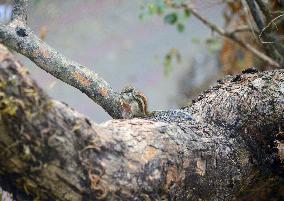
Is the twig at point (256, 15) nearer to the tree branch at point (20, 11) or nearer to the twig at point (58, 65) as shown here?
the twig at point (58, 65)

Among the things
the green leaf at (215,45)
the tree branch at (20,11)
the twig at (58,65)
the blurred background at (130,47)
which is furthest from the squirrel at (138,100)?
the blurred background at (130,47)

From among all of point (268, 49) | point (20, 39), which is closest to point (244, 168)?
point (20, 39)

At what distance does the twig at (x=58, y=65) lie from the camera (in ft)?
4.14

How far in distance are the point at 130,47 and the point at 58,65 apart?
3.59 meters

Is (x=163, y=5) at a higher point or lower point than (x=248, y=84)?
higher

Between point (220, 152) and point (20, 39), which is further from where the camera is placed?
point (20, 39)

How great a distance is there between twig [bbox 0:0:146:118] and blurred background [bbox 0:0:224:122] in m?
2.64

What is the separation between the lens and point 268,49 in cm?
203

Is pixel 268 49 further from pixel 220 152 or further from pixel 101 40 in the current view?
pixel 101 40

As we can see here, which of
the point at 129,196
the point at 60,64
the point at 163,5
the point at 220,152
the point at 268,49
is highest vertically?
the point at 163,5

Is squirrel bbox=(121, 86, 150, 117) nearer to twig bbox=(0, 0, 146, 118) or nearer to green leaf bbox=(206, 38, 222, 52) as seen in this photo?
twig bbox=(0, 0, 146, 118)

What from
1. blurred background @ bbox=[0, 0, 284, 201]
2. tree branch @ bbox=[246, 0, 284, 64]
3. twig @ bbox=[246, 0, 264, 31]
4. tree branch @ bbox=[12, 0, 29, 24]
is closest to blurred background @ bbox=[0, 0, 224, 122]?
blurred background @ bbox=[0, 0, 284, 201]

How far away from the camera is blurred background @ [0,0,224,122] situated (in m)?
4.19

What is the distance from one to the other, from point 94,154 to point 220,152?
1.23 feet
